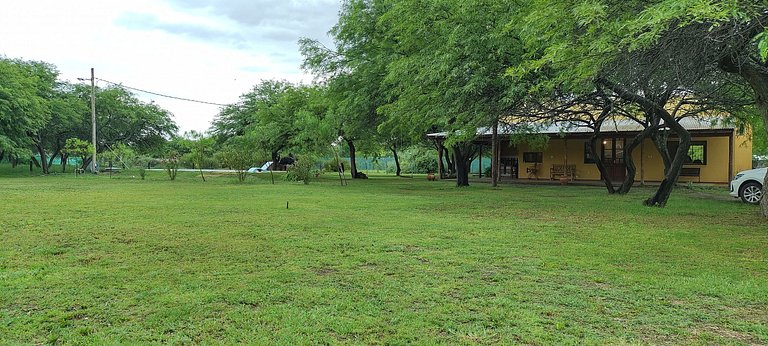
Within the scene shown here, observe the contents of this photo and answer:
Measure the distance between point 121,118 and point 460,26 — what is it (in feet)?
101

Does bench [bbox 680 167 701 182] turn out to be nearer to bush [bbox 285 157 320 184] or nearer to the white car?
the white car

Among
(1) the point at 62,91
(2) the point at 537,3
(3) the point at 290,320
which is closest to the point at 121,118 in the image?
(1) the point at 62,91

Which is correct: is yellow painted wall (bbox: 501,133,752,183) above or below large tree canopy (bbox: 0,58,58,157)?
below

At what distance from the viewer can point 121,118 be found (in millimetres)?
33438

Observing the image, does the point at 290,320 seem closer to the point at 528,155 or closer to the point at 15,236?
the point at 15,236

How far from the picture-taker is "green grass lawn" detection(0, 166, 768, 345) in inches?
121

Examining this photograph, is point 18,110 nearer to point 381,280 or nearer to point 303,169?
point 303,169

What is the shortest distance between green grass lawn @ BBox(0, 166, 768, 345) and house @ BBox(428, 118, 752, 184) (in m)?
11.6

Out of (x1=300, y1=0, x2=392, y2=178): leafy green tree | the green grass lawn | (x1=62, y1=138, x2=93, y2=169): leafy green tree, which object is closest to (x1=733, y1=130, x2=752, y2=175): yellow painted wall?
the green grass lawn

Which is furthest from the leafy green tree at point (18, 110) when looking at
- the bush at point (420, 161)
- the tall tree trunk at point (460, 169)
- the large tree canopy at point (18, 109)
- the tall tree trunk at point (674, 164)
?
the tall tree trunk at point (674, 164)

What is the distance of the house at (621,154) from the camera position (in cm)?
1962

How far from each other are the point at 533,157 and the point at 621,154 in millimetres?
4009

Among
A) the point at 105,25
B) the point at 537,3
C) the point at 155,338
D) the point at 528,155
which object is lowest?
the point at 155,338

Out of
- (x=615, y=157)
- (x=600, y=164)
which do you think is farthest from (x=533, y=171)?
(x=600, y=164)
